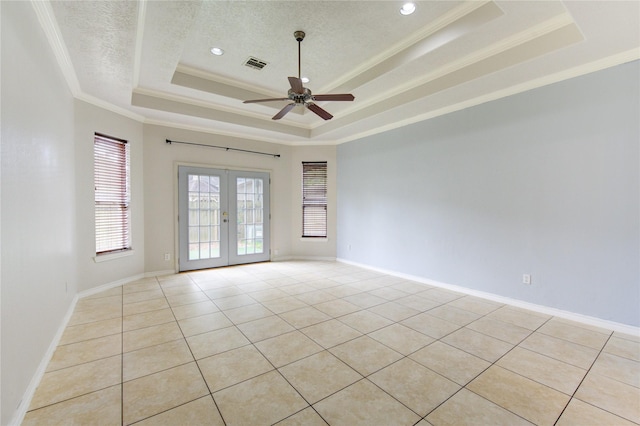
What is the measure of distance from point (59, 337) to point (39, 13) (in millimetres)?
2826

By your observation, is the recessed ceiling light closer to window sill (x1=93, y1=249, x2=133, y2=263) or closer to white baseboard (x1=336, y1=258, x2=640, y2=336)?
white baseboard (x1=336, y1=258, x2=640, y2=336)

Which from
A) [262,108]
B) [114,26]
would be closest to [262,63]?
[262,108]

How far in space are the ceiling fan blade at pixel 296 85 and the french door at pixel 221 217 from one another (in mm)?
3071

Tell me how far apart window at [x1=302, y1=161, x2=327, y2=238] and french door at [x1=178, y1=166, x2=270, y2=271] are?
0.92m

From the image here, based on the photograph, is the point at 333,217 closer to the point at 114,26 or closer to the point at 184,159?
the point at 184,159

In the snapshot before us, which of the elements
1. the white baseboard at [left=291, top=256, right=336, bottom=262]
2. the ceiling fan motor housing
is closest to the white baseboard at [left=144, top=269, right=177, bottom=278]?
the white baseboard at [left=291, top=256, right=336, bottom=262]

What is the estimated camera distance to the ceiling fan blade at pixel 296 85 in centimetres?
285

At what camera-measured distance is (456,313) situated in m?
3.33

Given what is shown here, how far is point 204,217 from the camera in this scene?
5.38m

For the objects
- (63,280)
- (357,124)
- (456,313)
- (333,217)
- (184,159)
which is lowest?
(456,313)

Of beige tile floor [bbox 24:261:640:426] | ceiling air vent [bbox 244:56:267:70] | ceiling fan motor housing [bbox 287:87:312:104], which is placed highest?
ceiling air vent [bbox 244:56:267:70]

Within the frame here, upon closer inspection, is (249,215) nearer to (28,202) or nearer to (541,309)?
(28,202)

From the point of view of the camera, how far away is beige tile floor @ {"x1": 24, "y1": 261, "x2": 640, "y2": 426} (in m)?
1.73

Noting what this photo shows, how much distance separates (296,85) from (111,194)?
3.42m
